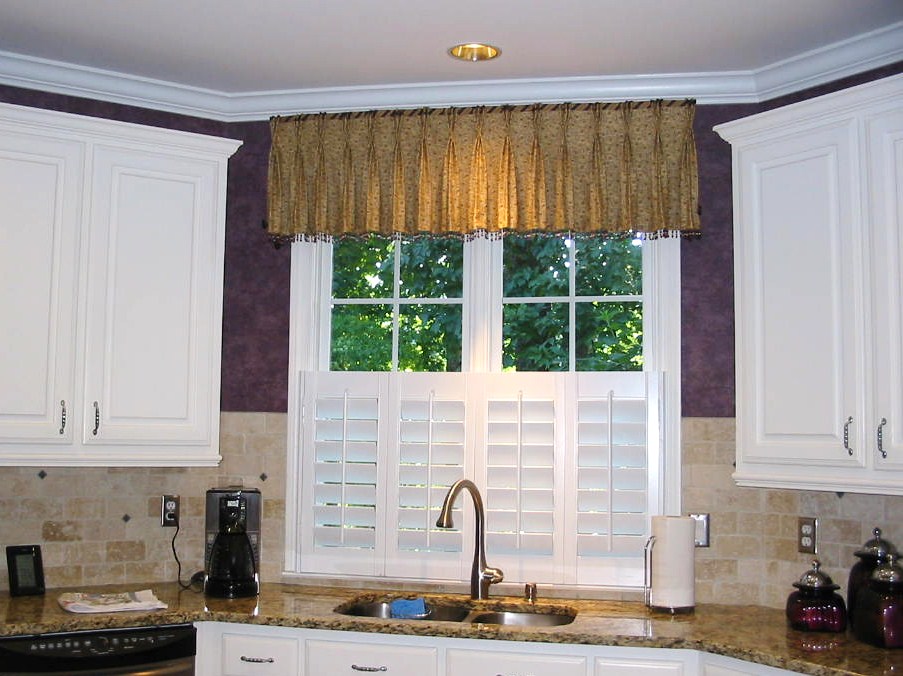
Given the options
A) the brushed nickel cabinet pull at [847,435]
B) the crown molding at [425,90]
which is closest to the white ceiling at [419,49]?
the crown molding at [425,90]

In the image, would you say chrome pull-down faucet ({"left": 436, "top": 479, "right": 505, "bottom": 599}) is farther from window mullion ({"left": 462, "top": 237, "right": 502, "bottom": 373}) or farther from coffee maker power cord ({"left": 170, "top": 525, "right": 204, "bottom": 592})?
coffee maker power cord ({"left": 170, "top": 525, "right": 204, "bottom": 592})

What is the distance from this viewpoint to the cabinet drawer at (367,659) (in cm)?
321

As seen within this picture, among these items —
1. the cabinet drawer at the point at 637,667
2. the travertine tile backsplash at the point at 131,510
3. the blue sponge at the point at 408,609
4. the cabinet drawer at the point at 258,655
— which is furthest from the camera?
the travertine tile backsplash at the point at 131,510

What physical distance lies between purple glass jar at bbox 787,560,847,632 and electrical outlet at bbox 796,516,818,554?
0.27m

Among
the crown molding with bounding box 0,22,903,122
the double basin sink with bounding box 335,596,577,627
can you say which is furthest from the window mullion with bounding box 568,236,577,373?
the double basin sink with bounding box 335,596,577,627

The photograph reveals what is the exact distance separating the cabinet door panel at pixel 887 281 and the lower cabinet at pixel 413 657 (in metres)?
0.72

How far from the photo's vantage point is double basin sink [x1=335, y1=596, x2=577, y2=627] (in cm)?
353

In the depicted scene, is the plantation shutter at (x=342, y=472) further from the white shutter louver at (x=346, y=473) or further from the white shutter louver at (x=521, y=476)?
the white shutter louver at (x=521, y=476)

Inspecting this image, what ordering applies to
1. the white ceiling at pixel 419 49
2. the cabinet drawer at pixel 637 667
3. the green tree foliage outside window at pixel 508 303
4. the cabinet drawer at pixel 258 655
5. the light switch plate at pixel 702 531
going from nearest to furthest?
1. the cabinet drawer at pixel 637 667
2. the white ceiling at pixel 419 49
3. the cabinet drawer at pixel 258 655
4. the light switch plate at pixel 702 531
5. the green tree foliage outside window at pixel 508 303

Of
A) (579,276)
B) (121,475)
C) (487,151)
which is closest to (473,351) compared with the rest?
(579,276)

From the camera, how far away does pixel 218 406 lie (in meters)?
3.72

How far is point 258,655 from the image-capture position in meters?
3.32

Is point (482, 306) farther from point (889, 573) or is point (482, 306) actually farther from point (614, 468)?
point (889, 573)

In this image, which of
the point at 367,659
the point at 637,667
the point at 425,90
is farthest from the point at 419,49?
the point at 637,667
